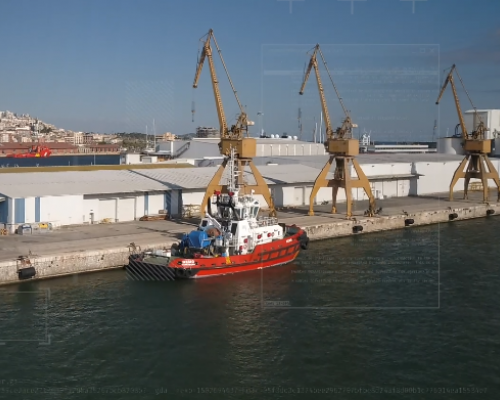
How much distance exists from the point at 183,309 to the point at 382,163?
23.4 m

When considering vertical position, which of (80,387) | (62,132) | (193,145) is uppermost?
(62,132)

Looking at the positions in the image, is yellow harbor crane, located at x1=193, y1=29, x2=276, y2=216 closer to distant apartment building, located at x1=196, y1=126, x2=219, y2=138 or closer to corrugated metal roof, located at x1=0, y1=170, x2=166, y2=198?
corrugated metal roof, located at x1=0, y1=170, x2=166, y2=198

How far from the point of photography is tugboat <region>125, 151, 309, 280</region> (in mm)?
17438

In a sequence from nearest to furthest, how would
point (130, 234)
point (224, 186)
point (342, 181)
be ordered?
1. point (130, 234)
2. point (224, 186)
3. point (342, 181)

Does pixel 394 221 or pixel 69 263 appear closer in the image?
pixel 69 263

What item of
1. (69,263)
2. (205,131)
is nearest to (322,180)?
(69,263)

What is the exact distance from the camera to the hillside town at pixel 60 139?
109 meters

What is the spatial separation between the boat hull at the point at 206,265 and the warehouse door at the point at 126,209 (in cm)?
608

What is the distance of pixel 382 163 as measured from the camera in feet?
117

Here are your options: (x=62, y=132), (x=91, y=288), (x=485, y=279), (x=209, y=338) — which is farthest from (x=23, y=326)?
(x=62, y=132)

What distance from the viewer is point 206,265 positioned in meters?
17.5

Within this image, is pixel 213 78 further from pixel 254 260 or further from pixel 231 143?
pixel 254 260

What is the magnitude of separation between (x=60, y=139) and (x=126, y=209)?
114219 millimetres

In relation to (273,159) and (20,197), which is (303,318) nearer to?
(20,197)
